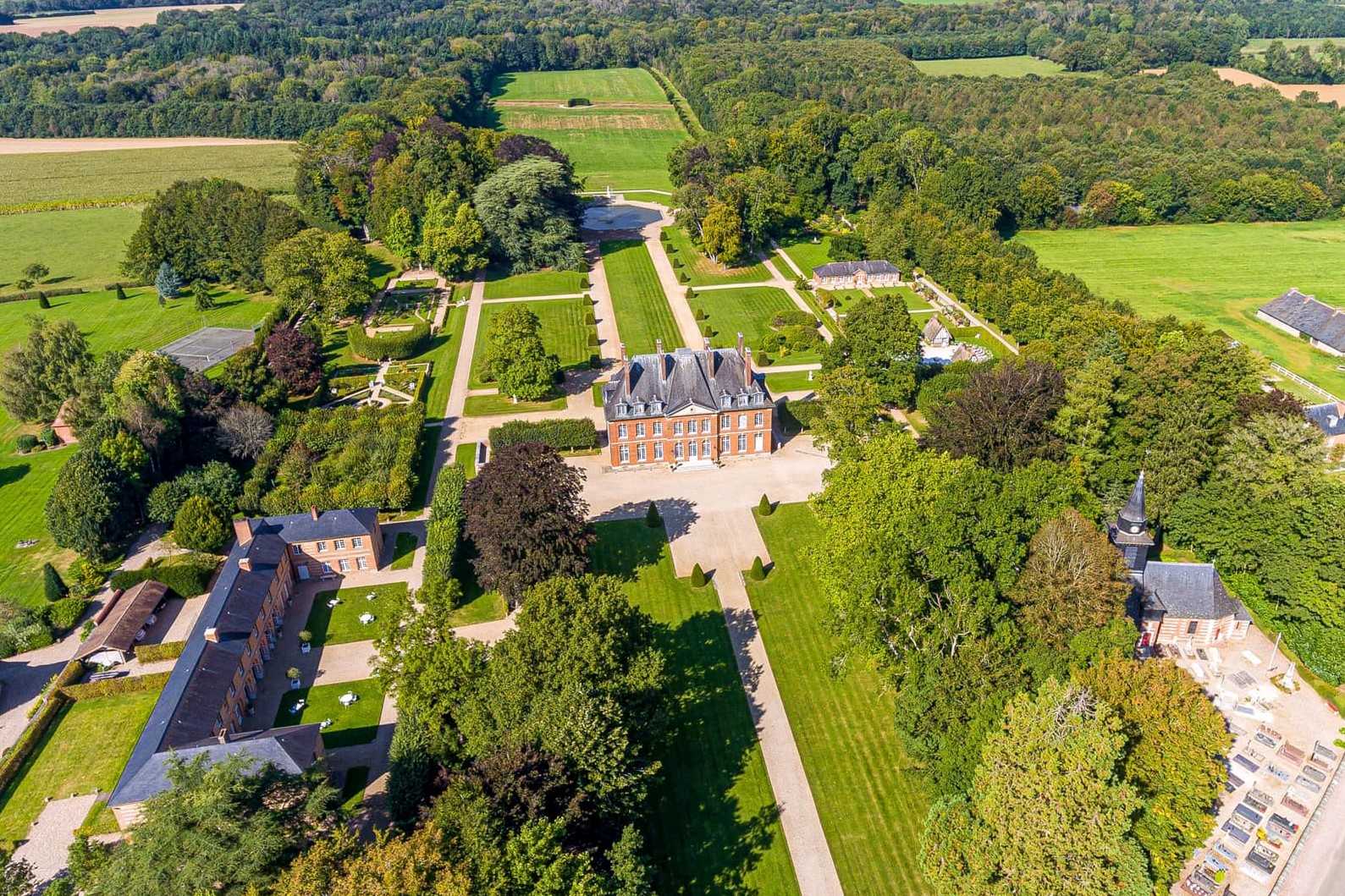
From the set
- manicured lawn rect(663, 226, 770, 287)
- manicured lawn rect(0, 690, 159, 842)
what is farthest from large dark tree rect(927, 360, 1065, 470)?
manicured lawn rect(0, 690, 159, 842)

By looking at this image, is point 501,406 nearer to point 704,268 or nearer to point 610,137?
point 704,268

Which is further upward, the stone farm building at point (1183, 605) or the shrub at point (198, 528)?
the shrub at point (198, 528)

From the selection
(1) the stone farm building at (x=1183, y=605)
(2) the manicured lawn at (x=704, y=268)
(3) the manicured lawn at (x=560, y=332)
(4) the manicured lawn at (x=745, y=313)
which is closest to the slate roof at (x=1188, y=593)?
(1) the stone farm building at (x=1183, y=605)

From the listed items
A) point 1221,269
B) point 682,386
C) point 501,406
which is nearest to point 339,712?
point 682,386

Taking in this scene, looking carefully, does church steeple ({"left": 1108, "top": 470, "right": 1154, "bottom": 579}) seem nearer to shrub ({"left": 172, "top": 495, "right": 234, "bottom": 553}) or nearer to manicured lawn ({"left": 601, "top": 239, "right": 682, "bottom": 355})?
manicured lawn ({"left": 601, "top": 239, "right": 682, "bottom": 355})

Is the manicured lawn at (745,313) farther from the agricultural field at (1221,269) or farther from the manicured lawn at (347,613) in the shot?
the manicured lawn at (347,613)
